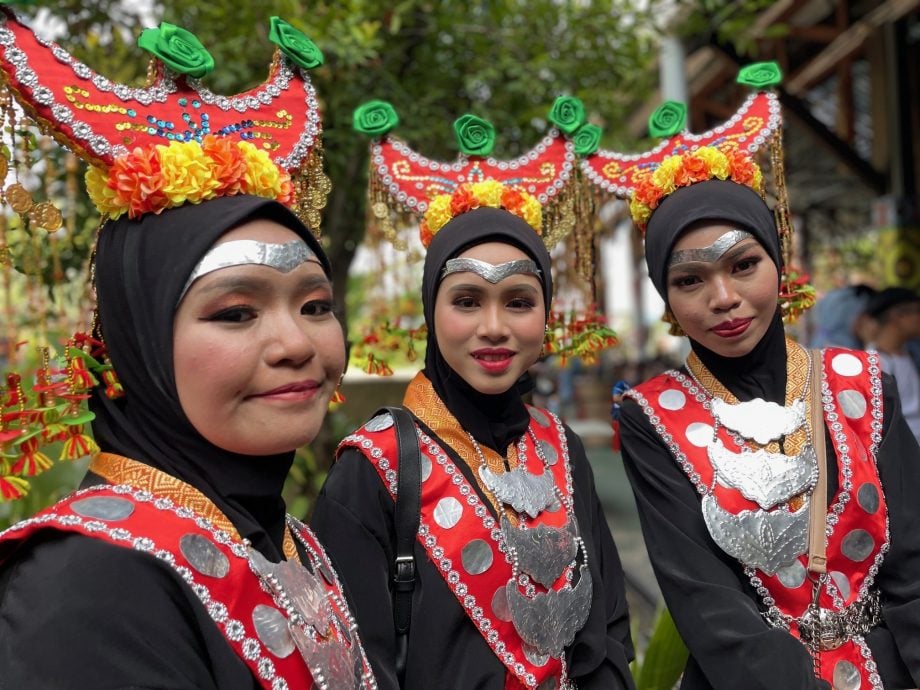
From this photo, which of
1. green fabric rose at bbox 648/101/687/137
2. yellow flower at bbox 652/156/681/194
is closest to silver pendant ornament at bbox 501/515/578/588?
yellow flower at bbox 652/156/681/194

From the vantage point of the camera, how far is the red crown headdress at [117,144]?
1362 mm

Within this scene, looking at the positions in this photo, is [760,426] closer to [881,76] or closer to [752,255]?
[752,255]

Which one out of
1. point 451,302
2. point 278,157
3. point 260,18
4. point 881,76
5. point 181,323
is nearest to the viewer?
point 181,323

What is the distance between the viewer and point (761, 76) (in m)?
2.65

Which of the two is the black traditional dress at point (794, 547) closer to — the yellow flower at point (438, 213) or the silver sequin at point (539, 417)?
the silver sequin at point (539, 417)

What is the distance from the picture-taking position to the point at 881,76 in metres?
7.64

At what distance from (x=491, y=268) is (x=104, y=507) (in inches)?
45.2

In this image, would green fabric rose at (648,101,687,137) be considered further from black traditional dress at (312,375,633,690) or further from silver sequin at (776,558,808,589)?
silver sequin at (776,558,808,589)

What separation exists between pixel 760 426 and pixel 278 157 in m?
1.36

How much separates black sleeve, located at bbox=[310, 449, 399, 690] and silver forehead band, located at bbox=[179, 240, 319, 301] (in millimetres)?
753

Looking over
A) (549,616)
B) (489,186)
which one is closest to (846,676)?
(549,616)

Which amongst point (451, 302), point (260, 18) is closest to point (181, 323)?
point (451, 302)

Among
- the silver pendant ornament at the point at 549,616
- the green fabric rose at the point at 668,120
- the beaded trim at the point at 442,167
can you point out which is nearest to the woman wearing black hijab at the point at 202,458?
the silver pendant ornament at the point at 549,616

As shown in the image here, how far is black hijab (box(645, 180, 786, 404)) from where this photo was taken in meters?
2.20
